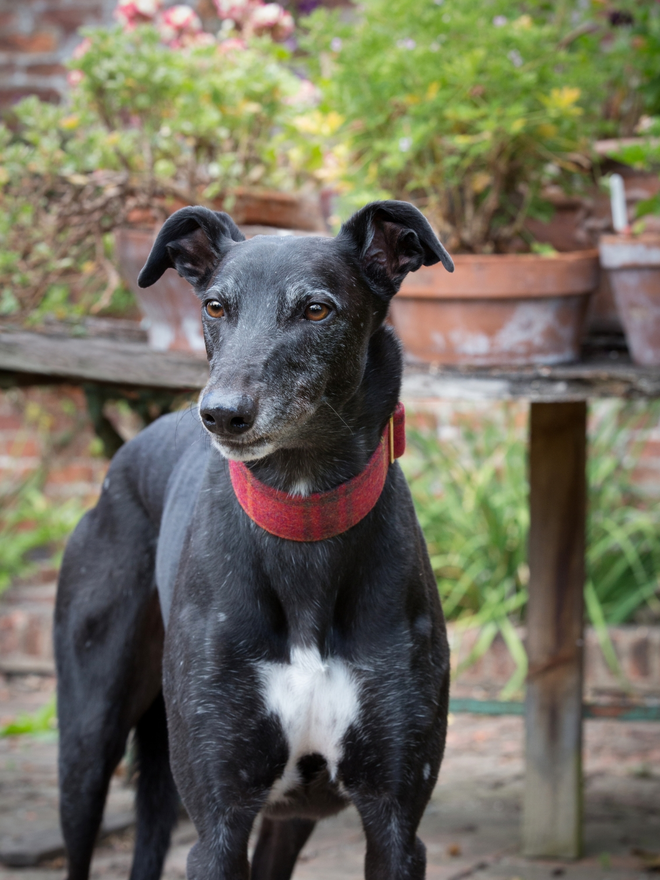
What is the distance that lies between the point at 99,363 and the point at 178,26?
1.45 meters

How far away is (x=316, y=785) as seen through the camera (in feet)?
6.94

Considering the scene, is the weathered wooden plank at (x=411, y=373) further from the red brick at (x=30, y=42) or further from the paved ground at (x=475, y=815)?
the red brick at (x=30, y=42)

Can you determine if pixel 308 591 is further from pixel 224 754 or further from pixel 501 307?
pixel 501 307

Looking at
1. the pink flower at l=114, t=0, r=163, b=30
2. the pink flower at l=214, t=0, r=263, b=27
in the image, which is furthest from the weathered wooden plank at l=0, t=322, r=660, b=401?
the pink flower at l=214, t=0, r=263, b=27

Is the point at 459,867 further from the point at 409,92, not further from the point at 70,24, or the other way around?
the point at 70,24

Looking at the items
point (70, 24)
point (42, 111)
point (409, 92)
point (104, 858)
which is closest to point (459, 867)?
point (104, 858)

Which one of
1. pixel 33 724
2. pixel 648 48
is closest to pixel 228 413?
pixel 648 48

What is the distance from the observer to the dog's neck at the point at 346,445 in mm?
2080

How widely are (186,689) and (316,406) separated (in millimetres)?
565

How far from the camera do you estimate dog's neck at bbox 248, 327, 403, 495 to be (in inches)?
81.9

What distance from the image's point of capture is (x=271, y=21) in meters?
3.87

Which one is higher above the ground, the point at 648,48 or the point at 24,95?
the point at 24,95

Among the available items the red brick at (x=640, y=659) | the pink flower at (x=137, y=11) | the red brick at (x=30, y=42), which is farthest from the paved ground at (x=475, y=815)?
the red brick at (x=30, y=42)

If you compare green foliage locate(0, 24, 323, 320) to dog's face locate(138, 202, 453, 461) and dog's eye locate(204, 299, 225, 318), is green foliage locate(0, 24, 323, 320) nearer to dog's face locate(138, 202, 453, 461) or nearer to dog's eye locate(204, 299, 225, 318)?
dog's face locate(138, 202, 453, 461)
